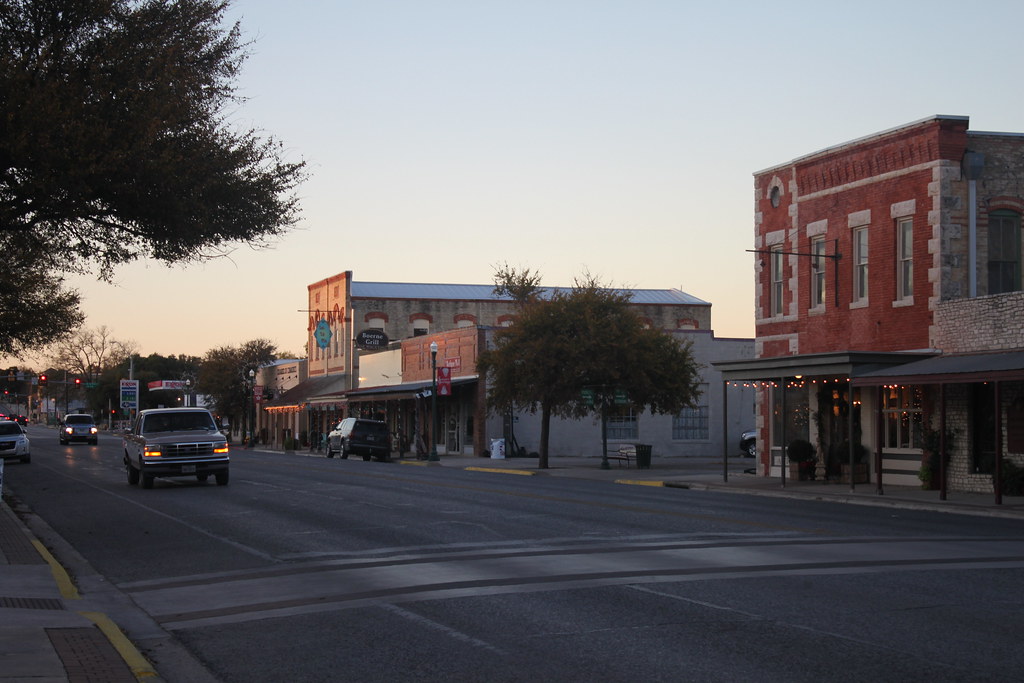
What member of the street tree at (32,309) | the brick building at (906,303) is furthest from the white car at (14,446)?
the brick building at (906,303)

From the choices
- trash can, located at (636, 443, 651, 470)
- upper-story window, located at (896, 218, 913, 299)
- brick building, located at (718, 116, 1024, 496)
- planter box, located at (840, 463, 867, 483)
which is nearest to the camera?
brick building, located at (718, 116, 1024, 496)

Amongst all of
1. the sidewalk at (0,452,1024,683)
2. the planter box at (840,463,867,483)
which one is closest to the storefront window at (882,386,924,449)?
the planter box at (840,463,867,483)

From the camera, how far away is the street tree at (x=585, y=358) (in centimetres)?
3938

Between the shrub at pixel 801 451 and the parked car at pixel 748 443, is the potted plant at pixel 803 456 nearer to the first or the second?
the shrub at pixel 801 451

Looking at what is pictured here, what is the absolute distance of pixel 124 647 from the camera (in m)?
8.77

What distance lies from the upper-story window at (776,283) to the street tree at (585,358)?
5.80m

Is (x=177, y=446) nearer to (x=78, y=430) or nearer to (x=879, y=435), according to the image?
(x=879, y=435)

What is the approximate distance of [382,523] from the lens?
18406 millimetres

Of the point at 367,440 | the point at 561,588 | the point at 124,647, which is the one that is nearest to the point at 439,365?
the point at 367,440

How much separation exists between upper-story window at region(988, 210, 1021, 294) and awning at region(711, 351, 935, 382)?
8.93 ft

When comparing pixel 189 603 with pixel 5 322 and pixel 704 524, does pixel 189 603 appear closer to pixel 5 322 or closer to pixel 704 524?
pixel 704 524

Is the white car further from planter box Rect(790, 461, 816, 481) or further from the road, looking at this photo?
planter box Rect(790, 461, 816, 481)

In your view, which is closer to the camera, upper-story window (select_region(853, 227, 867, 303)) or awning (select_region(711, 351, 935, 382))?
awning (select_region(711, 351, 935, 382))

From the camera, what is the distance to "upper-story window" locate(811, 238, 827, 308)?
3275 cm
